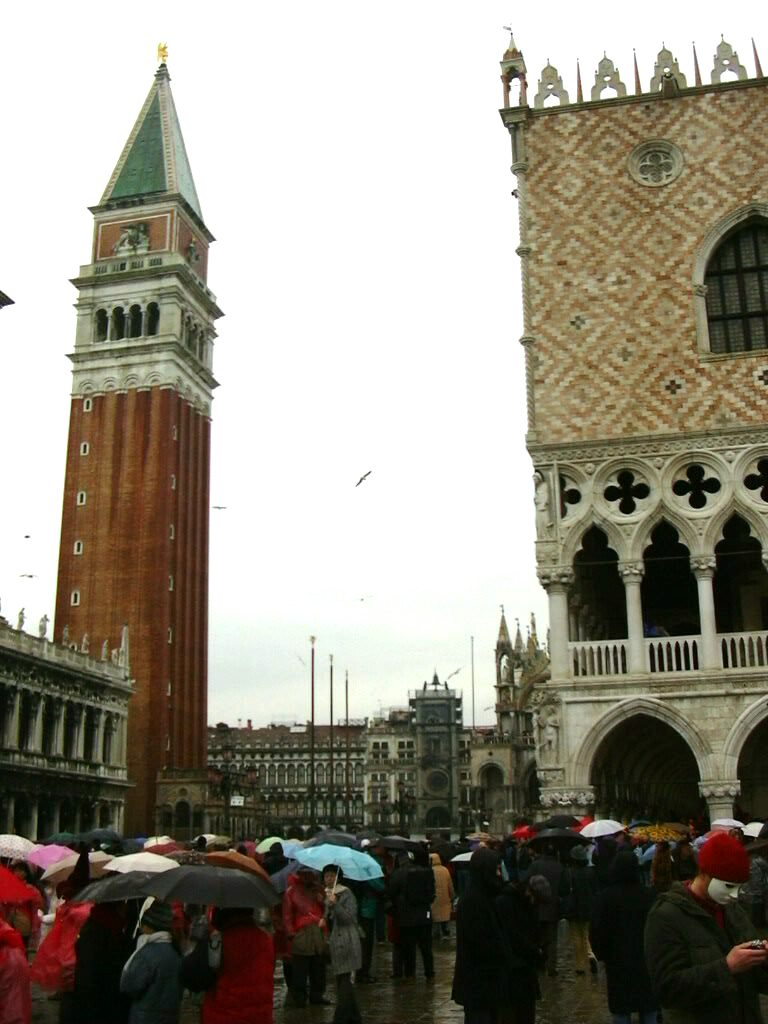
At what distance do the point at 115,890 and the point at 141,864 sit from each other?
200 centimetres

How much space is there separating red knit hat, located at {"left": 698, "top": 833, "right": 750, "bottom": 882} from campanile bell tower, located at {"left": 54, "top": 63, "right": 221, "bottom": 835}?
5864 centimetres

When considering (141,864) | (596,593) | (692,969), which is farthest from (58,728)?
(692,969)

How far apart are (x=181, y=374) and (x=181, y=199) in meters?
12.1

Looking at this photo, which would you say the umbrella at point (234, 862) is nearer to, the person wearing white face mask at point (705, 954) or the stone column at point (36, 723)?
the person wearing white face mask at point (705, 954)

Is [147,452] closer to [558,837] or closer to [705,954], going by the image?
[558,837]

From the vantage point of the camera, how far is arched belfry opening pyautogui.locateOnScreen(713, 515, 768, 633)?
2673cm

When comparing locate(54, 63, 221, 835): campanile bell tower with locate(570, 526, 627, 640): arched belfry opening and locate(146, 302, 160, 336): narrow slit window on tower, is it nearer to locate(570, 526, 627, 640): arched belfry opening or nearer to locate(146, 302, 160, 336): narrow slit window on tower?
locate(146, 302, 160, 336): narrow slit window on tower

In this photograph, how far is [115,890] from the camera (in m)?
7.90

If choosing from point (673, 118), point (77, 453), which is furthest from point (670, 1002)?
point (77, 453)

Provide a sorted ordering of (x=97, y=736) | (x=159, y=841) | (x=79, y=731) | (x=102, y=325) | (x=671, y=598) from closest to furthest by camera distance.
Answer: (x=159, y=841)
(x=671, y=598)
(x=79, y=731)
(x=97, y=736)
(x=102, y=325)

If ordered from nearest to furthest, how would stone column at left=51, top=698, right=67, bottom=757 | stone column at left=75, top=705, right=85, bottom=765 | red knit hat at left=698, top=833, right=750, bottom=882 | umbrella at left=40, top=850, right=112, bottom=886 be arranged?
1. red knit hat at left=698, top=833, right=750, bottom=882
2. umbrella at left=40, top=850, right=112, bottom=886
3. stone column at left=51, top=698, right=67, bottom=757
4. stone column at left=75, top=705, right=85, bottom=765

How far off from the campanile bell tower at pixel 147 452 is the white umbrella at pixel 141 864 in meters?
53.2

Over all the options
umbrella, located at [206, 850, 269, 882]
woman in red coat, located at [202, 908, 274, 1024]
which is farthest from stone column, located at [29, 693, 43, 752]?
woman in red coat, located at [202, 908, 274, 1024]

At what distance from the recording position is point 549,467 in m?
25.8
